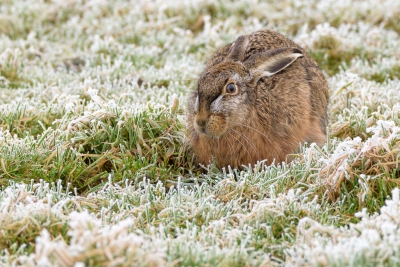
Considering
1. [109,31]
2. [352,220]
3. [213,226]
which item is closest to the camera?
[213,226]

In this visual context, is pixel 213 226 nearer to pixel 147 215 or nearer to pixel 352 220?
pixel 147 215

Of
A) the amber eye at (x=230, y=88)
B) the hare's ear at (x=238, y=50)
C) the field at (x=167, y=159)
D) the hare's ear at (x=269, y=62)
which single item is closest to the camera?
the field at (x=167, y=159)

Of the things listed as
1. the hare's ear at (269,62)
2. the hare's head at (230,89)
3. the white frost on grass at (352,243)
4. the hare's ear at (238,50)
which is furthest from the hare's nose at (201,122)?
the white frost on grass at (352,243)

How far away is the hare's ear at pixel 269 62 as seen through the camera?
559cm

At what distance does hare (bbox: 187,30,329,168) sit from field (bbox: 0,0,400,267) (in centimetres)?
20

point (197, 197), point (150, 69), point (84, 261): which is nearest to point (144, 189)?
point (197, 197)

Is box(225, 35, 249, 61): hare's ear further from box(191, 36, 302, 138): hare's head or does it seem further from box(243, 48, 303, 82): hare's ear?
box(243, 48, 303, 82): hare's ear

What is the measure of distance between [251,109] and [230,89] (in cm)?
26

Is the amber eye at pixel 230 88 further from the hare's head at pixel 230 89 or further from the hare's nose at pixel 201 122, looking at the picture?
the hare's nose at pixel 201 122

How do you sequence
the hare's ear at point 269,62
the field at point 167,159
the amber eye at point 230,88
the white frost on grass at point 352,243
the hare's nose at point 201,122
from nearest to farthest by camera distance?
1. the white frost on grass at point 352,243
2. the field at point 167,159
3. the hare's nose at point 201,122
4. the amber eye at point 230,88
5. the hare's ear at point 269,62

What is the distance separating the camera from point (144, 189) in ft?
15.9

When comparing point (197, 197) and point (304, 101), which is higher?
point (304, 101)

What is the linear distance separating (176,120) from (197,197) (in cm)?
140

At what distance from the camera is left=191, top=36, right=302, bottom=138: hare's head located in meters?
5.23
